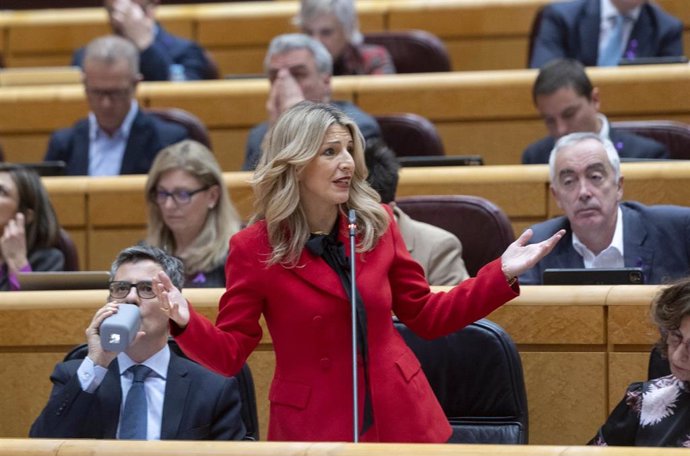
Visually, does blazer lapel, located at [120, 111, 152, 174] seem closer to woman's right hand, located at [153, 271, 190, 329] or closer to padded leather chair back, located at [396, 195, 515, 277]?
padded leather chair back, located at [396, 195, 515, 277]

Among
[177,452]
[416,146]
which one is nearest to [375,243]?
[177,452]

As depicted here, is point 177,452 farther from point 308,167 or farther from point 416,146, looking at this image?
point 416,146

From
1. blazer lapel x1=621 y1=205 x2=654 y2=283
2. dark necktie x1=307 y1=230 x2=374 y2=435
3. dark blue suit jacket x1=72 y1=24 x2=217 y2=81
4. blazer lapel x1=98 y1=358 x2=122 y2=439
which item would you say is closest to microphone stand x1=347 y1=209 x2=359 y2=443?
dark necktie x1=307 y1=230 x2=374 y2=435

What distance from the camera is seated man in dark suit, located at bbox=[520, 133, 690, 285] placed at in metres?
2.70

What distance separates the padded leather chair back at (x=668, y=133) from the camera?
3.35 meters

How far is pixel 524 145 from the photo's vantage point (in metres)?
3.78

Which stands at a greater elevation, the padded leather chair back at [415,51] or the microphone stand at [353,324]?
the padded leather chair back at [415,51]

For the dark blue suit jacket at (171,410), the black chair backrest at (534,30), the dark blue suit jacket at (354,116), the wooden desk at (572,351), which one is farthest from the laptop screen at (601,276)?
the black chair backrest at (534,30)

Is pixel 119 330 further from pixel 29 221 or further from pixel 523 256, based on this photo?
pixel 29 221

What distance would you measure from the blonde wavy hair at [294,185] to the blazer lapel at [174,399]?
0.34m

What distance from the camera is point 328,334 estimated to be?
6.49 ft

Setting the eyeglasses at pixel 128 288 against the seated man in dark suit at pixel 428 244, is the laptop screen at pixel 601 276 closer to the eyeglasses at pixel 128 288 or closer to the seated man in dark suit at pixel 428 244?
the seated man in dark suit at pixel 428 244

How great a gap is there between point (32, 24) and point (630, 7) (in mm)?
2100

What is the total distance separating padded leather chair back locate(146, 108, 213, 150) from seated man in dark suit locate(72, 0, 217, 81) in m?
0.55
